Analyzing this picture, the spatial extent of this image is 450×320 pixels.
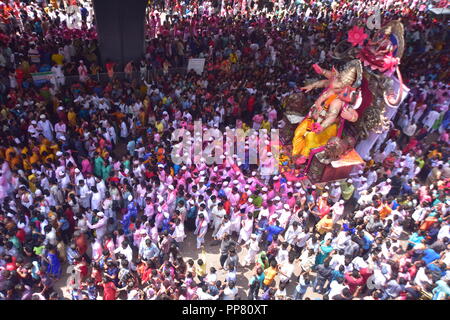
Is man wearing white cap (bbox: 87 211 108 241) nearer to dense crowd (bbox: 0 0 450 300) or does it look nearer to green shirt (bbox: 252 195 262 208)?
dense crowd (bbox: 0 0 450 300)

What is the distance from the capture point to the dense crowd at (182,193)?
682cm

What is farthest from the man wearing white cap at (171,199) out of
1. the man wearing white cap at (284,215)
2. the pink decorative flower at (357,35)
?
the pink decorative flower at (357,35)

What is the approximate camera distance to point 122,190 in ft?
26.6

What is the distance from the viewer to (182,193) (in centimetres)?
798

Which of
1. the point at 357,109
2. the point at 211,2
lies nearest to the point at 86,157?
the point at 357,109

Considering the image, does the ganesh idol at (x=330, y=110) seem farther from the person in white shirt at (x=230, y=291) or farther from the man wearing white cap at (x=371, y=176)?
the person in white shirt at (x=230, y=291)

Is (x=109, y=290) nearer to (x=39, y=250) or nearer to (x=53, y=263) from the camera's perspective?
(x=53, y=263)

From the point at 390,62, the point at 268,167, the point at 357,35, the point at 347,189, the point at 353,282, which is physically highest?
the point at 357,35

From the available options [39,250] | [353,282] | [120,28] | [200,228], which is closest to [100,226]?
[39,250]

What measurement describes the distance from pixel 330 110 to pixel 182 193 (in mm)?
4636

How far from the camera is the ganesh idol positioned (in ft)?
31.1

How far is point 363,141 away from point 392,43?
270 cm

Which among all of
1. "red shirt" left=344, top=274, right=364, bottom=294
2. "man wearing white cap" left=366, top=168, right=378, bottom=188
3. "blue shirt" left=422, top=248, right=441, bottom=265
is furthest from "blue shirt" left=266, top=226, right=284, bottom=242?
"man wearing white cap" left=366, top=168, right=378, bottom=188
